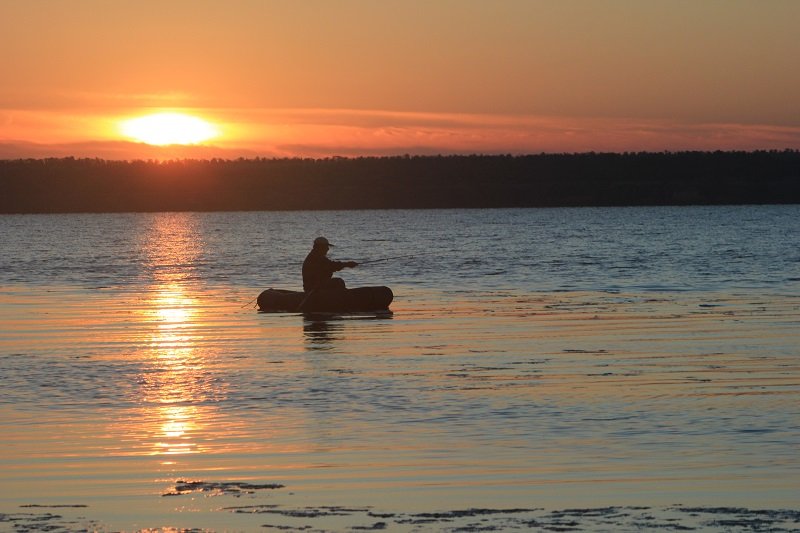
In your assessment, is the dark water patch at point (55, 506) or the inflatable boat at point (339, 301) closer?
the dark water patch at point (55, 506)

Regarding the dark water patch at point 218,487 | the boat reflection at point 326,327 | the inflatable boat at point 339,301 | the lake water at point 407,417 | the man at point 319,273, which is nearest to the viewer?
the lake water at point 407,417

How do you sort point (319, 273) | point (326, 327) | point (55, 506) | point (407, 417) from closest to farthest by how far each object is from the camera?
point (55, 506) < point (407, 417) < point (326, 327) < point (319, 273)

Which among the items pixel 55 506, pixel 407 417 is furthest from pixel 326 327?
pixel 55 506

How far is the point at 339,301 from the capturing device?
26562 millimetres

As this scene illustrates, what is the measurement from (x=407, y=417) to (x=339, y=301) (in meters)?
13.6

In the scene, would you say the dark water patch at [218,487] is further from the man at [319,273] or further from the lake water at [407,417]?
the man at [319,273]

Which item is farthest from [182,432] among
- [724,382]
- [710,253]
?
[710,253]

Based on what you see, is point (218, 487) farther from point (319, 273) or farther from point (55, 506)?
point (319, 273)

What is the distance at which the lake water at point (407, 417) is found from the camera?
9047 mm

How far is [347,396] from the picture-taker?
14586 mm

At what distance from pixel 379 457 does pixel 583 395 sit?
399 cm

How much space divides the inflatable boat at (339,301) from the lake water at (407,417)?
501mm

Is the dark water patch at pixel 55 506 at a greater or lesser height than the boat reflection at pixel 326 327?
greater

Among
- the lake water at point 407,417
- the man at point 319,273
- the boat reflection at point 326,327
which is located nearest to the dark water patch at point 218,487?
the lake water at point 407,417
